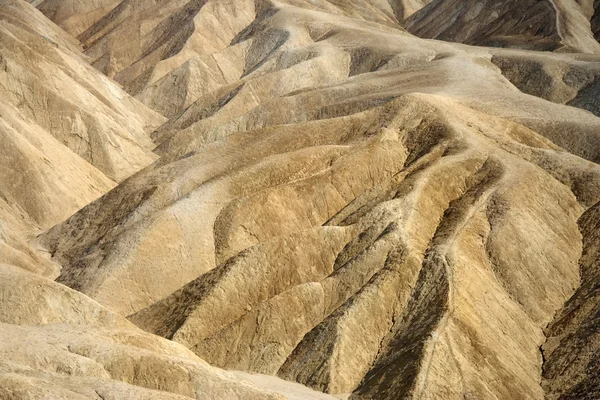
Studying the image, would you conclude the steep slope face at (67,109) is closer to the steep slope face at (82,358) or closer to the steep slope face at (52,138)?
the steep slope face at (52,138)

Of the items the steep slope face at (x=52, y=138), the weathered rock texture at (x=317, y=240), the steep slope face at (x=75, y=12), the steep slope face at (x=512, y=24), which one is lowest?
the steep slope face at (x=512, y=24)

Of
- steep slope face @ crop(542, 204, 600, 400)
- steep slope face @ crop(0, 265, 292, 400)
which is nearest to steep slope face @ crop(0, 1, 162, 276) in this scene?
steep slope face @ crop(0, 265, 292, 400)

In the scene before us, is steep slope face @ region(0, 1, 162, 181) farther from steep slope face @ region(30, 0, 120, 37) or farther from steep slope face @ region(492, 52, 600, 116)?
steep slope face @ region(30, 0, 120, 37)

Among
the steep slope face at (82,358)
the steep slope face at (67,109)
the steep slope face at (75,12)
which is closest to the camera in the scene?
the steep slope face at (82,358)

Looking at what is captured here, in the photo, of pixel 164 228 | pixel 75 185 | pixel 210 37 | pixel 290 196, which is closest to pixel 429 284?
pixel 290 196

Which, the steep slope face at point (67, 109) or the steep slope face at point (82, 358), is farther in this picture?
the steep slope face at point (67, 109)

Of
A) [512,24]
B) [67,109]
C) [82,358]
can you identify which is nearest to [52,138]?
[67,109]

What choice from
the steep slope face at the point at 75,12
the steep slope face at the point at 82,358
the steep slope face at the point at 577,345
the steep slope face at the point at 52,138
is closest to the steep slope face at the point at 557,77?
the steep slope face at the point at 52,138

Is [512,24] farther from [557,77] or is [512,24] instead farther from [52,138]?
[52,138]
